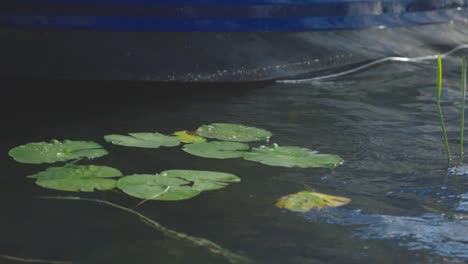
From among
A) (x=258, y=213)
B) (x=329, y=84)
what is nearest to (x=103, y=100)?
(x=329, y=84)

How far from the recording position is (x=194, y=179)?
89.7 inches

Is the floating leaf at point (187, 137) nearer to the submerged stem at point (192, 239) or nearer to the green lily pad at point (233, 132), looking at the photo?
the green lily pad at point (233, 132)

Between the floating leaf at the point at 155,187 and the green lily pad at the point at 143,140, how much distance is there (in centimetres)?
31

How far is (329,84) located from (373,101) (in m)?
0.38

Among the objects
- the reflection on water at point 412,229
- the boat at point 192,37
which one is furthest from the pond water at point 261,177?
the boat at point 192,37

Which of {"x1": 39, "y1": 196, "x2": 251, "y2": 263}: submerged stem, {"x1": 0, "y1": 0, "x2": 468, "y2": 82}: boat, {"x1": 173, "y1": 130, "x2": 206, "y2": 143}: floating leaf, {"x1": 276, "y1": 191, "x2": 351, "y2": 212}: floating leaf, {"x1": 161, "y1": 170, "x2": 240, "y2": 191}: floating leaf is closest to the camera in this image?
{"x1": 39, "y1": 196, "x2": 251, "y2": 263}: submerged stem

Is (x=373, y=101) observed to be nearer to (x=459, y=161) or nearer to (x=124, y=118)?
(x=459, y=161)

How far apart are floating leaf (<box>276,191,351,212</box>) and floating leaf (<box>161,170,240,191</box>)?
180 mm

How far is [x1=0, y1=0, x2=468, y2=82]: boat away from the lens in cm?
305

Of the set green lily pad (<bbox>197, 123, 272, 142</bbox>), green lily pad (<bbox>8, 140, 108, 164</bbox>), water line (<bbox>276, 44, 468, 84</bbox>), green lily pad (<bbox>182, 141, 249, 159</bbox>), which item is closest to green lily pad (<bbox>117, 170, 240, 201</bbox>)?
green lily pad (<bbox>182, 141, 249, 159</bbox>)

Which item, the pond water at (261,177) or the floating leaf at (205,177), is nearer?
the pond water at (261,177)

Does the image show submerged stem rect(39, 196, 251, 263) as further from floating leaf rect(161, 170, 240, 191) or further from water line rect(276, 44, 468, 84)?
water line rect(276, 44, 468, 84)

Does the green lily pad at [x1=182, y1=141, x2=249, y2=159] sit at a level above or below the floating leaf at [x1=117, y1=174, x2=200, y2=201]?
above

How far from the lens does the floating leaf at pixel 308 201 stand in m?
2.13
